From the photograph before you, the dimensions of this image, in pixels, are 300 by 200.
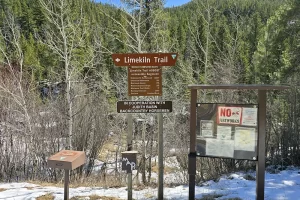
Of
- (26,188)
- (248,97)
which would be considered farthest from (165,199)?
(248,97)

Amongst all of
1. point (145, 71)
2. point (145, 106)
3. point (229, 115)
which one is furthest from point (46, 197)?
point (229, 115)

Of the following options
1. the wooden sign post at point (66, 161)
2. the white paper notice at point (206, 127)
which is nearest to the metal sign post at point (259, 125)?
the white paper notice at point (206, 127)

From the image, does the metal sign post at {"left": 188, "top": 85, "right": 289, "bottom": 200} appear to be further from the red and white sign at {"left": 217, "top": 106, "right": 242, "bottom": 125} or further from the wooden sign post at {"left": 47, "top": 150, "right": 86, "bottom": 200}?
the wooden sign post at {"left": 47, "top": 150, "right": 86, "bottom": 200}

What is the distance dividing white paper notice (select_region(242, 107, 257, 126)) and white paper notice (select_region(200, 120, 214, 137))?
479 millimetres

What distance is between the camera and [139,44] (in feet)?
41.5

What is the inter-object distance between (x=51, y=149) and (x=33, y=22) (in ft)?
145

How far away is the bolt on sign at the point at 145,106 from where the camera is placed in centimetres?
479

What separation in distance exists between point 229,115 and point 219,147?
0.51 metres

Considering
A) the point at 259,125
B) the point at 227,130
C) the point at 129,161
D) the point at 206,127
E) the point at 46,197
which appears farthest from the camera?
the point at 46,197

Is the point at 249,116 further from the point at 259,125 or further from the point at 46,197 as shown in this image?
the point at 46,197

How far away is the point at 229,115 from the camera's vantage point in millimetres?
4320

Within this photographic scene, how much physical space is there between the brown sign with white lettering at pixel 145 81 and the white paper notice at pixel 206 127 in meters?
0.89

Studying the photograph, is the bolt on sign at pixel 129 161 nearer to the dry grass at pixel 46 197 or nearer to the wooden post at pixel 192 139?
the wooden post at pixel 192 139

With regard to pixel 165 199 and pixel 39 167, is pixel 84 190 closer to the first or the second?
pixel 165 199
